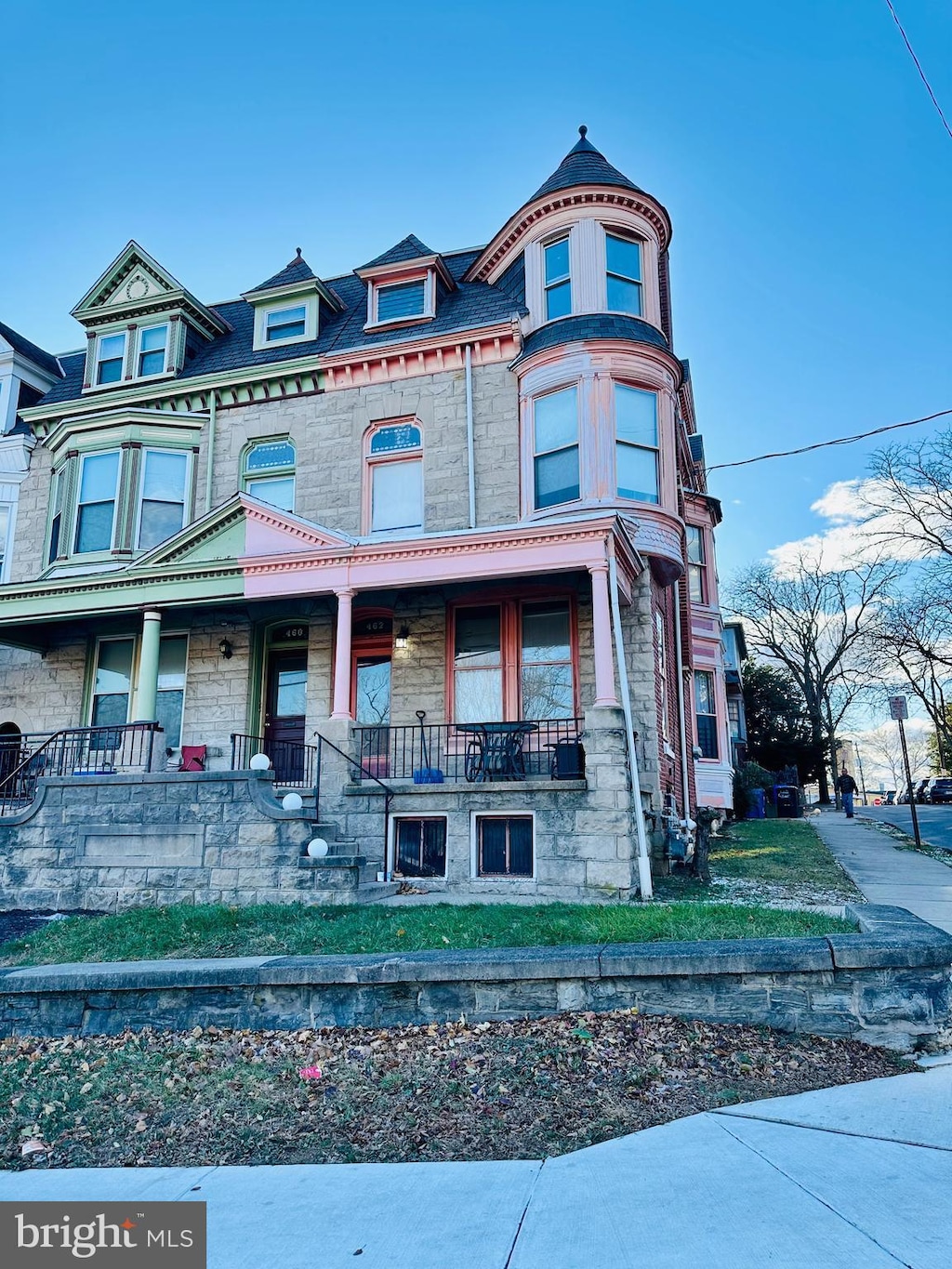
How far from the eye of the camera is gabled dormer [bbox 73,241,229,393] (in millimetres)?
17234

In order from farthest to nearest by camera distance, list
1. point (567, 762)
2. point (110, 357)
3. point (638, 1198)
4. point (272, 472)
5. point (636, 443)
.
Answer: point (110, 357) → point (272, 472) → point (636, 443) → point (567, 762) → point (638, 1198)

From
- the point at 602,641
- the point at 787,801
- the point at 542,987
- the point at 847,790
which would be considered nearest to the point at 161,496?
the point at 602,641

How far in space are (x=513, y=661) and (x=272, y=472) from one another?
5.72m

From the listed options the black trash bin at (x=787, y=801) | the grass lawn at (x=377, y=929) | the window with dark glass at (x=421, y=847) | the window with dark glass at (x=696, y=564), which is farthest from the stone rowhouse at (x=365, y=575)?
the black trash bin at (x=787, y=801)

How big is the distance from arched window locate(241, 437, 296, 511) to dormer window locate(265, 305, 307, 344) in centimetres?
236

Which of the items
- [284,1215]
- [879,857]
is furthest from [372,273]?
[284,1215]

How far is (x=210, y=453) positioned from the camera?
1611cm

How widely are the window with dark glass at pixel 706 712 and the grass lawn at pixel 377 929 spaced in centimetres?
1420

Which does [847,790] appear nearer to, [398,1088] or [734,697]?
[734,697]

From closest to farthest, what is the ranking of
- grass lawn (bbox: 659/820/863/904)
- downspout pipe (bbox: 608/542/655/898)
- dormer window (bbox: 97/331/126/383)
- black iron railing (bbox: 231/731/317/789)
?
downspout pipe (bbox: 608/542/655/898), grass lawn (bbox: 659/820/863/904), black iron railing (bbox: 231/731/317/789), dormer window (bbox: 97/331/126/383)

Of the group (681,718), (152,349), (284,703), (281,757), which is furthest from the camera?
(152,349)

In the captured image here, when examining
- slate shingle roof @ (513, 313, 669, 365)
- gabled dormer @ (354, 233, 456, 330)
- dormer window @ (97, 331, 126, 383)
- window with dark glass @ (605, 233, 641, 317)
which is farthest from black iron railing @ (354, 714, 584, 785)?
dormer window @ (97, 331, 126, 383)

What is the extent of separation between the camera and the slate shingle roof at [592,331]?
1391cm

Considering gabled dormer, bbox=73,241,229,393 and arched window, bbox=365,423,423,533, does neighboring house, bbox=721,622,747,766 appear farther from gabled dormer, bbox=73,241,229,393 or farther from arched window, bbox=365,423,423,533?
gabled dormer, bbox=73,241,229,393
